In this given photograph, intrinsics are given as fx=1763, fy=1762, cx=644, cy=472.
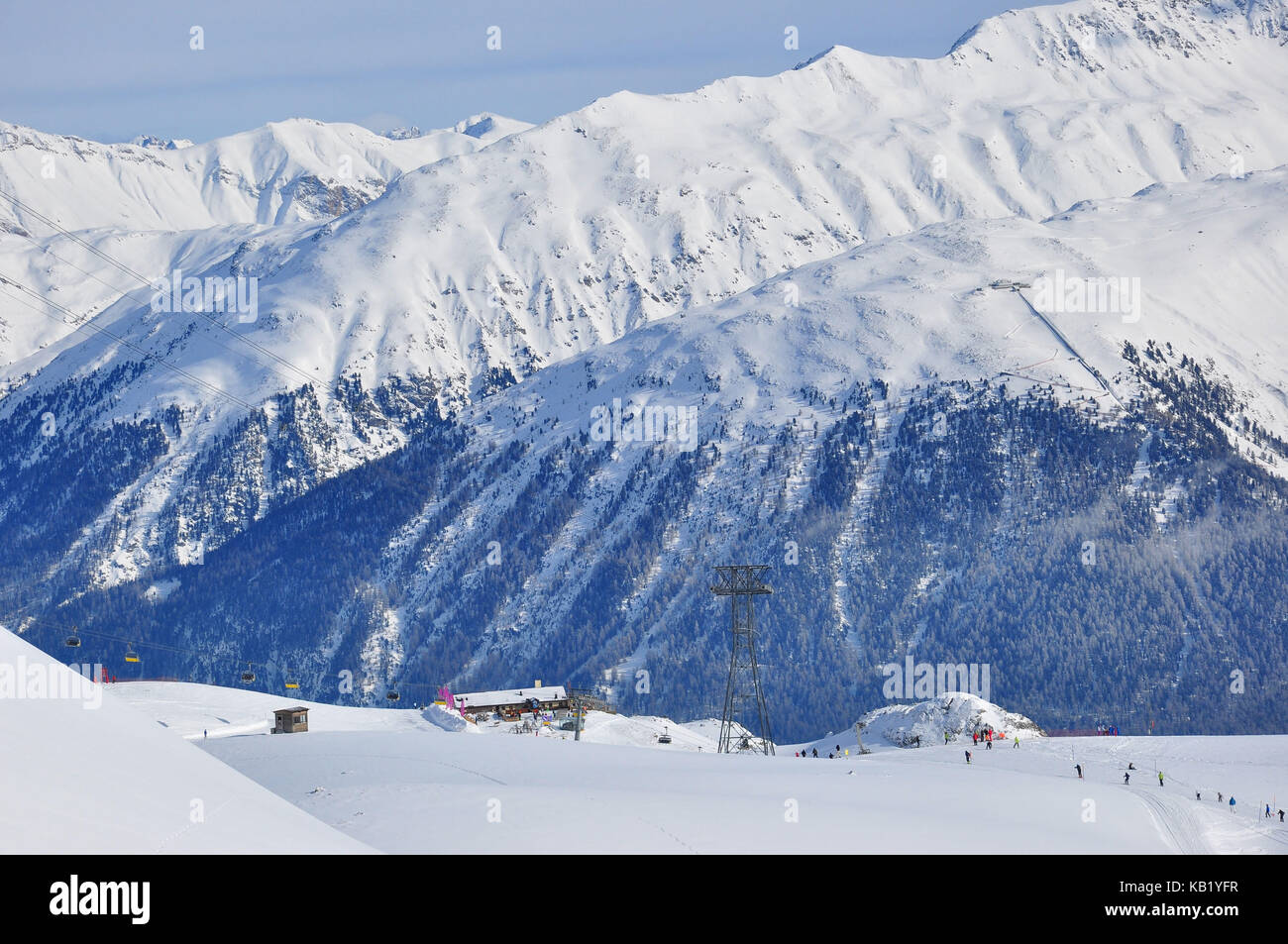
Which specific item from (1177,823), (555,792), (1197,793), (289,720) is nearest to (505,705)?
(289,720)

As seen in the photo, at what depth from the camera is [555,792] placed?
73.8m

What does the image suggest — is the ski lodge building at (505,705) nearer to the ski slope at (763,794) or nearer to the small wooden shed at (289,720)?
the small wooden shed at (289,720)

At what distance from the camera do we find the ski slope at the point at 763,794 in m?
63.2

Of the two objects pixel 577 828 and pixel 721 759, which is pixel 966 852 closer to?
pixel 577 828

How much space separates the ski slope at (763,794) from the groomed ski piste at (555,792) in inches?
8.0

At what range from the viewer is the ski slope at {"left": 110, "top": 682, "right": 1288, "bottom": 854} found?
2486 inches

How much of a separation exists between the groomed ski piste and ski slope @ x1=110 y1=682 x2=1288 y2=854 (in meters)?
0.20

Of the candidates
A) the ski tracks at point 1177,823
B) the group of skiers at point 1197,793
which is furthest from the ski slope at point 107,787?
the group of skiers at point 1197,793

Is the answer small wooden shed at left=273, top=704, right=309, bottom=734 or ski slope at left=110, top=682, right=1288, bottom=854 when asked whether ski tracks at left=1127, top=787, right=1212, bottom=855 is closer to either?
ski slope at left=110, top=682, right=1288, bottom=854

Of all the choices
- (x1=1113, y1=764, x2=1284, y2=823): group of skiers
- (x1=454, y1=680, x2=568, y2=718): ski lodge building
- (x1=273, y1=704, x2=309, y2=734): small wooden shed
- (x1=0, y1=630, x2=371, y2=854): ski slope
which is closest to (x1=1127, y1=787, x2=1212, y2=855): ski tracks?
(x1=1113, y1=764, x2=1284, y2=823): group of skiers

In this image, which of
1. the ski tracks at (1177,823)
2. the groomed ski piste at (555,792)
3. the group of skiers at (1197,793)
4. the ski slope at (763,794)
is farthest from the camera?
the group of skiers at (1197,793)
